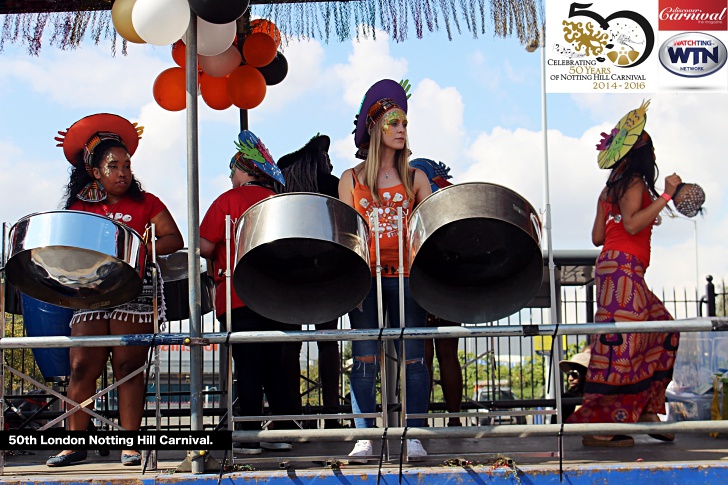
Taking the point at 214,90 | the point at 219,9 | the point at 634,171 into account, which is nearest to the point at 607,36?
the point at 634,171

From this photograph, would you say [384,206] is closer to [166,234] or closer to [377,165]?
[377,165]

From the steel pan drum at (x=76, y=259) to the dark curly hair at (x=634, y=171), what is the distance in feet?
5.04

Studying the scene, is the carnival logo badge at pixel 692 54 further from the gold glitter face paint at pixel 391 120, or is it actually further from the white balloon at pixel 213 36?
the white balloon at pixel 213 36

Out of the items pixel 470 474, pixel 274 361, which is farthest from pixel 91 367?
pixel 470 474

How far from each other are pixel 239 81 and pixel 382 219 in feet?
4.22

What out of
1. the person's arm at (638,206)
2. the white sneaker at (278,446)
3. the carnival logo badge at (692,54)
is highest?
the carnival logo badge at (692,54)

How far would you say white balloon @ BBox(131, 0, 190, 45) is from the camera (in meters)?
2.44

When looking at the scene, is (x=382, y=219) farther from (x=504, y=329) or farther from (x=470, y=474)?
(x=470, y=474)

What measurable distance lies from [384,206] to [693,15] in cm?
138

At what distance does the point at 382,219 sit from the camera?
2.67 m

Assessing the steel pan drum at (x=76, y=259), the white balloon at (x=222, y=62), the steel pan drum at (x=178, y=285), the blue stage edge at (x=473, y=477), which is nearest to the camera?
the blue stage edge at (x=473, y=477)

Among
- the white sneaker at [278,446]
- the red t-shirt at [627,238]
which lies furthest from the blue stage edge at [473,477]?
the red t-shirt at [627,238]

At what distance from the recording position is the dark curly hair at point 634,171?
2.94m

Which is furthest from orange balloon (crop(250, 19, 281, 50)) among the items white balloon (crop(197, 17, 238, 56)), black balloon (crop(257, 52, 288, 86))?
white balloon (crop(197, 17, 238, 56))
